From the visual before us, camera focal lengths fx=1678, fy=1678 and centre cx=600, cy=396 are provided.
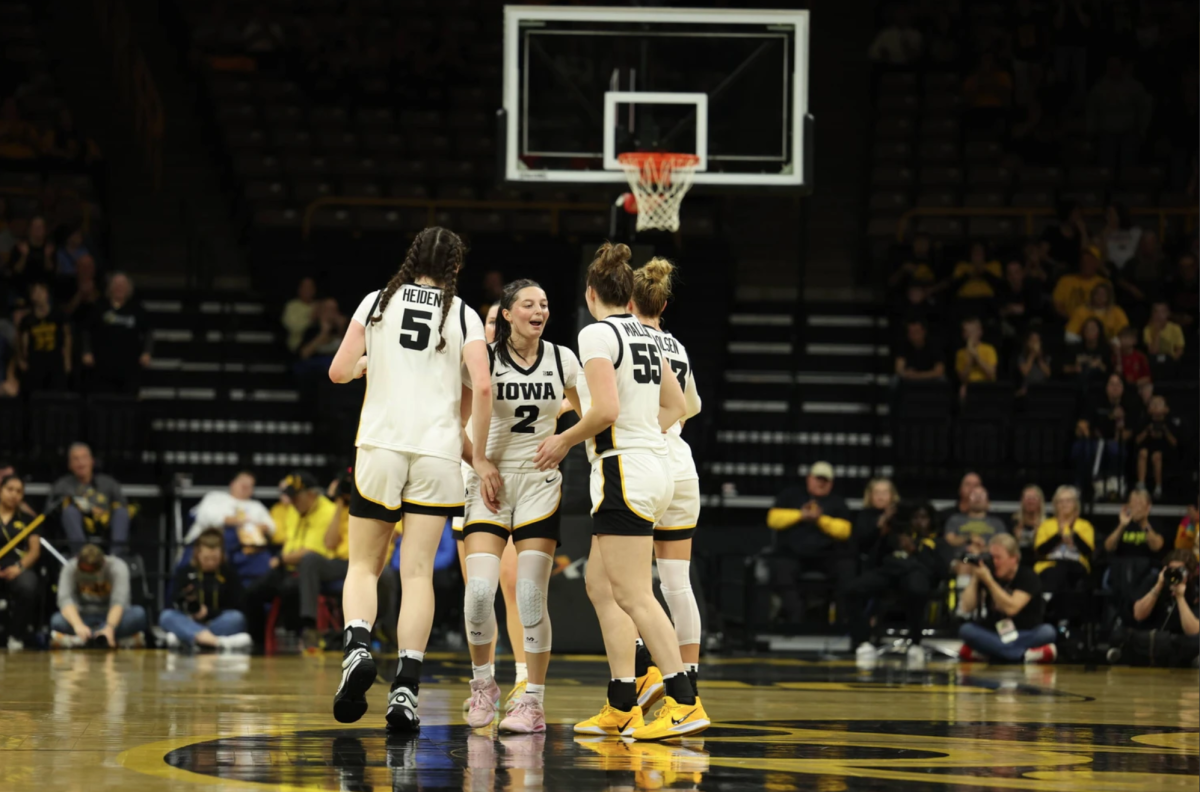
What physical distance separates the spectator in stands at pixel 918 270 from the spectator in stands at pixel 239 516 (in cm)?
750

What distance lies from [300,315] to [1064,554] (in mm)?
8316

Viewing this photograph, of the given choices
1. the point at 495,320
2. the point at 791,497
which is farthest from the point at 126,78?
the point at 495,320

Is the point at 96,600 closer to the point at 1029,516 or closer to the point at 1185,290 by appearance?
the point at 1029,516

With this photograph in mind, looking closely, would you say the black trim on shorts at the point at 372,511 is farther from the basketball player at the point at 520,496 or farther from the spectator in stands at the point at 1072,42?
the spectator in stands at the point at 1072,42

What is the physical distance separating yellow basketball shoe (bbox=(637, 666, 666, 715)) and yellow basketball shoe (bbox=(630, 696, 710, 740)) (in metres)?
0.40

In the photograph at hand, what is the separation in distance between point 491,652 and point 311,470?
9230 millimetres

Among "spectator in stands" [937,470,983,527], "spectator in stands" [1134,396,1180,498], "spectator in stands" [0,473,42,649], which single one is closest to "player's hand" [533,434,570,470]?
"spectator in stands" [0,473,42,649]

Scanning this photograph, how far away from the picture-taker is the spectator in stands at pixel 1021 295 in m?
17.7

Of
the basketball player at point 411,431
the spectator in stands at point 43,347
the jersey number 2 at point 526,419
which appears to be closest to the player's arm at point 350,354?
the basketball player at point 411,431

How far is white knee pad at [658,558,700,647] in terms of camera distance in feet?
24.8

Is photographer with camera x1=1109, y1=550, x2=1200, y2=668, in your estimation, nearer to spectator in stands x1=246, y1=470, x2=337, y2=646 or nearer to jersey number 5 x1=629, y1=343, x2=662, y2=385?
spectator in stands x1=246, y1=470, x2=337, y2=646

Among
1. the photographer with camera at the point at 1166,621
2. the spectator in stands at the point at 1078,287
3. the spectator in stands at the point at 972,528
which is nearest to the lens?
the photographer with camera at the point at 1166,621

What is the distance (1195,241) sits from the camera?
18.7 m

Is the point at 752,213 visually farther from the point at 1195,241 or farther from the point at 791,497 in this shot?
the point at 791,497
